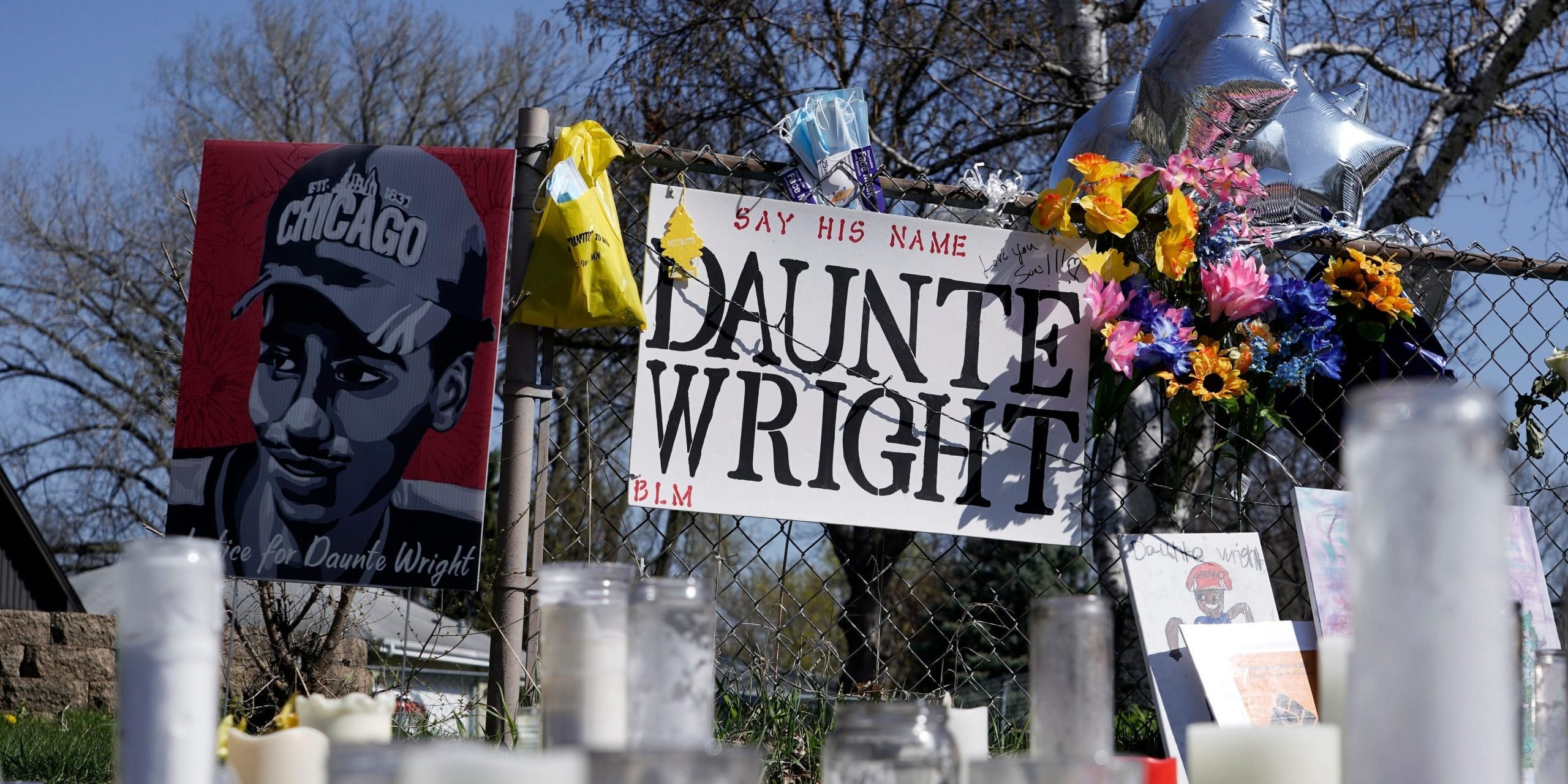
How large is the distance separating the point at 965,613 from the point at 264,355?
152cm

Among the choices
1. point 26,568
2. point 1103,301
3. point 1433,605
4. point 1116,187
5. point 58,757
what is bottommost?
point 26,568

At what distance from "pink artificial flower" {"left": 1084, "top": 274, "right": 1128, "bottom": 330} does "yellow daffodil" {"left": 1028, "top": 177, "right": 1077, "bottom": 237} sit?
119 mm

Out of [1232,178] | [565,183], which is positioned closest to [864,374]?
[565,183]

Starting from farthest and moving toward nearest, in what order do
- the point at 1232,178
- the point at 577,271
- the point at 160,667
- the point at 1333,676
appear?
the point at 1232,178 < the point at 577,271 < the point at 1333,676 < the point at 160,667

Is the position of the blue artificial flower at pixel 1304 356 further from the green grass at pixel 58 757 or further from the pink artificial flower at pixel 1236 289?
the green grass at pixel 58 757

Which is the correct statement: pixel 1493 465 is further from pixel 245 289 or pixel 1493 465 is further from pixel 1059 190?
pixel 245 289

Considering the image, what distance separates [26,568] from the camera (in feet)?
58.0

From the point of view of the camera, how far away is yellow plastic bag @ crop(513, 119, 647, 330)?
2523 mm

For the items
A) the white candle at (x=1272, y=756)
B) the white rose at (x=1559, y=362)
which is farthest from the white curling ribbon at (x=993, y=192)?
the white candle at (x=1272, y=756)

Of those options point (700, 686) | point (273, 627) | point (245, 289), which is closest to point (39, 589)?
point (273, 627)

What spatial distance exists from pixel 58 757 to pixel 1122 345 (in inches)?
105

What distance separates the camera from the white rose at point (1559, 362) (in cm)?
316

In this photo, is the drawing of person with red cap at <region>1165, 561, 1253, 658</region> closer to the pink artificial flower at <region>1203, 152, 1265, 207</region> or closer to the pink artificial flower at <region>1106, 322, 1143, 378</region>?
the pink artificial flower at <region>1106, 322, 1143, 378</region>

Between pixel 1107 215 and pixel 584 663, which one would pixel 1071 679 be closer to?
pixel 584 663
